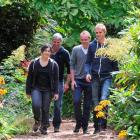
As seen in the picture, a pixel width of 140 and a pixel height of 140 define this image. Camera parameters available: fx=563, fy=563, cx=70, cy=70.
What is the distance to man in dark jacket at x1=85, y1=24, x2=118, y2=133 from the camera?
10.2 meters

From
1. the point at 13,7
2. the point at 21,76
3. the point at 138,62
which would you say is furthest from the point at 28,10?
the point at 138,62

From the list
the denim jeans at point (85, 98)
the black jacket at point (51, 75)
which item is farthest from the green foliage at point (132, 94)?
the black jacket at point (51, 75)

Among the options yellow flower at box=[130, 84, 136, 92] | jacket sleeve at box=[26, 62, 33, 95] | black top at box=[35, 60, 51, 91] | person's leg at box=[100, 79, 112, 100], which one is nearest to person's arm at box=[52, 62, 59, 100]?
black top at box=[35, 60, 51, 91]

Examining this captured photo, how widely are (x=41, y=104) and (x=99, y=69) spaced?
4.78 ft

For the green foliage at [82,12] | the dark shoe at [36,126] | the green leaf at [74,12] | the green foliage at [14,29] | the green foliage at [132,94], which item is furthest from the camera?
the green foliage at [14,29]

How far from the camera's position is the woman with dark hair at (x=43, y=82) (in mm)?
10773

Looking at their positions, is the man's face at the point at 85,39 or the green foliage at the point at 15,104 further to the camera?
the man's face at the point at 85,39

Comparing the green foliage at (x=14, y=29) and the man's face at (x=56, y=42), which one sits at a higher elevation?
the green foliage at (x=14, y=29)

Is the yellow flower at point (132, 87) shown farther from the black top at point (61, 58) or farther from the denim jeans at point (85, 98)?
the black top at point (61, 58)

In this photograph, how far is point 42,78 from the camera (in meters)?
10.8

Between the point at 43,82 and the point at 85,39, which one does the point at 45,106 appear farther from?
the point at 85,39

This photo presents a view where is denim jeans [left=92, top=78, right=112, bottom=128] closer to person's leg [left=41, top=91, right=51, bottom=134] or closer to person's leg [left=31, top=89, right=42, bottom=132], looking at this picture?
person's leg [left=41, top=91, right=51, bottom=134]

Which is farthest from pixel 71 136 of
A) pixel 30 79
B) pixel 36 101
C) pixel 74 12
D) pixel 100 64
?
pixel 74 12

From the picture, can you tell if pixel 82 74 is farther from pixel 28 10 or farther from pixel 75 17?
pixel 28 10
